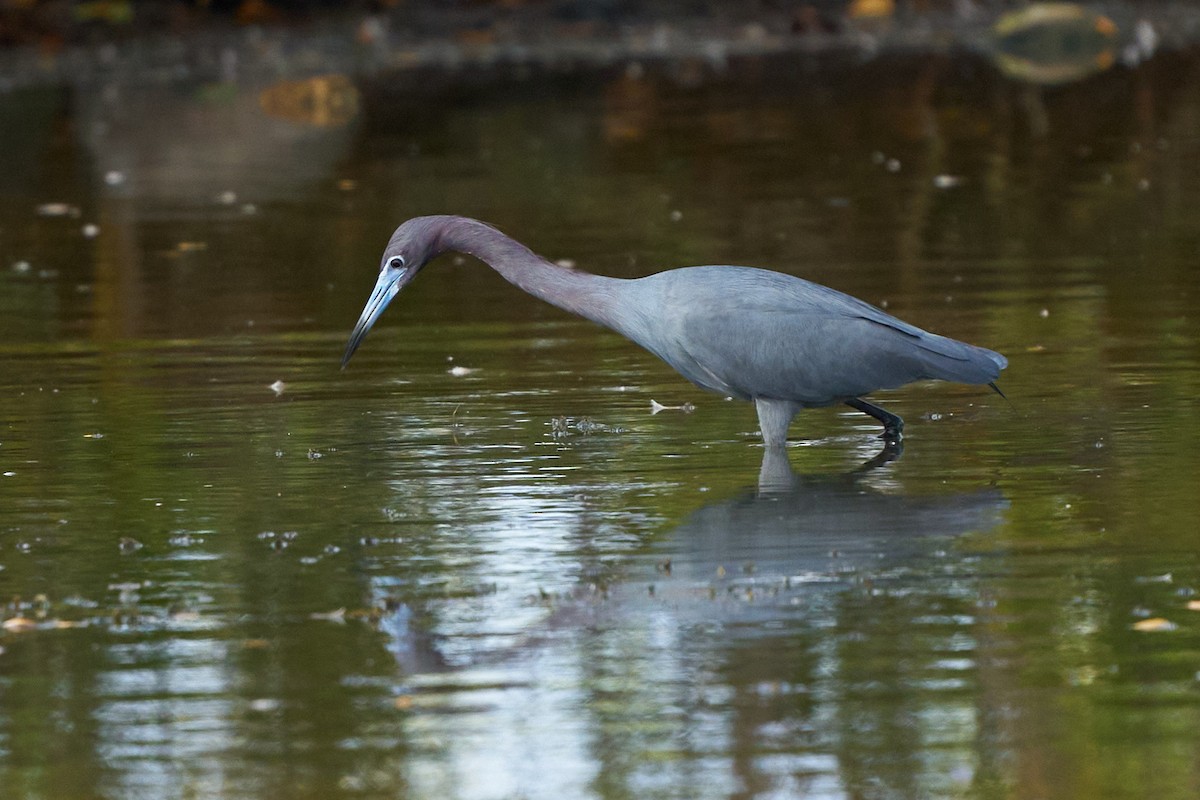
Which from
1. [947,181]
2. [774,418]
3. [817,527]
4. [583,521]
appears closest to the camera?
[817,527]

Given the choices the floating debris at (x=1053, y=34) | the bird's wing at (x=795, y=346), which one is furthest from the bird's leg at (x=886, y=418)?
the floating debris at (x=1053, y=34)

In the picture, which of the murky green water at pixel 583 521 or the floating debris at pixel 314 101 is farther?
the floating debris at pixel 314 101

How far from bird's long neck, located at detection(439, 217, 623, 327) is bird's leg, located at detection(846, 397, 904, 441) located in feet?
3.42

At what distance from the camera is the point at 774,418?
8773mm

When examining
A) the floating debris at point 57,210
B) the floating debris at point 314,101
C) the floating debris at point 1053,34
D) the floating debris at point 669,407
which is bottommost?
the floating debris at point 669,407

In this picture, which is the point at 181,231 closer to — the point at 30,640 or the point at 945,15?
the point at 30,640

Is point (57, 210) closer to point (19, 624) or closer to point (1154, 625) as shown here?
point (19, 624)

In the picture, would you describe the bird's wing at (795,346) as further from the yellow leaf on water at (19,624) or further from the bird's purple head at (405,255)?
the yellow leaf on water at (19,624)

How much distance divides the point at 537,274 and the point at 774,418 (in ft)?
3.54

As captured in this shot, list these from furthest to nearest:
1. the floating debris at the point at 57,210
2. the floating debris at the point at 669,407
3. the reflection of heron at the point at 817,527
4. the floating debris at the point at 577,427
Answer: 1. the floating debris at the point at 57,210
2. the floating debris at the point at 669,407
3. the floating debris at the point at 577,427
4. the reflection of heron at the point at 817,527

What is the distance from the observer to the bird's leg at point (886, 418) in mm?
8914

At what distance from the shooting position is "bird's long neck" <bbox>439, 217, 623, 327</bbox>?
869 centimetres

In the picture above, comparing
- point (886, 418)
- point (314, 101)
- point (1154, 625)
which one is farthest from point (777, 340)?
point (314, 101)

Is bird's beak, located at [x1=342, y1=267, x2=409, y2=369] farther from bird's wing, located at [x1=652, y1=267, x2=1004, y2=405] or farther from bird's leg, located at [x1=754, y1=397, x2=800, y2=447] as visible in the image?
bird's leg, located at [x1=754, y1=397, x2=800, y2=447]
